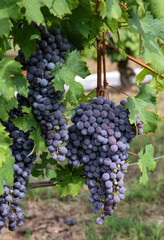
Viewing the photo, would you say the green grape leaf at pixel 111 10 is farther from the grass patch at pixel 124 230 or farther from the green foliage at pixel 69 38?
the grass patch at pixel 124 230

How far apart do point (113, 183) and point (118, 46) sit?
53cm

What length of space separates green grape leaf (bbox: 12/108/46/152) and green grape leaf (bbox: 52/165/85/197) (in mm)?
211

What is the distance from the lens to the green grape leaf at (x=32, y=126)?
932mm

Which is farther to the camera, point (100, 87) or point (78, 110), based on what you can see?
point (100, 87)

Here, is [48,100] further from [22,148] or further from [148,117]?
[148,117]

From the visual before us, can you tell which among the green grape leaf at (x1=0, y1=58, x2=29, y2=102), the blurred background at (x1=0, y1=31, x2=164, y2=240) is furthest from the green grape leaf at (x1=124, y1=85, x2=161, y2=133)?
the blurred background at (x1=0, y1=31, x2=164, y2=240)

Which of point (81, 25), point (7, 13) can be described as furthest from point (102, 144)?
point (7, 13)

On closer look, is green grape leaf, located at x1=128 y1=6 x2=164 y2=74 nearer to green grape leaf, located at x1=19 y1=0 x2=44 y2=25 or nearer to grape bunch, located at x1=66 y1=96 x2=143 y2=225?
grape bunch, located at x1=66 y1=96 x2=143 y2=225

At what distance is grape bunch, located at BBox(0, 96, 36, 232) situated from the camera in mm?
983

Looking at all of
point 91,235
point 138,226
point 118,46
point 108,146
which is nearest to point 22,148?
point 108,146

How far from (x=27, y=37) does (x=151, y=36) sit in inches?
16.1

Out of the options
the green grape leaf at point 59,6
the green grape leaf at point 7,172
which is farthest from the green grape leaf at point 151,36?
the green grape leaf at point 7,172

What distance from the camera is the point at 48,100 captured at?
3.04 feet

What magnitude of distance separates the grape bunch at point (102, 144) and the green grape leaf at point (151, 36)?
0.16 metres
